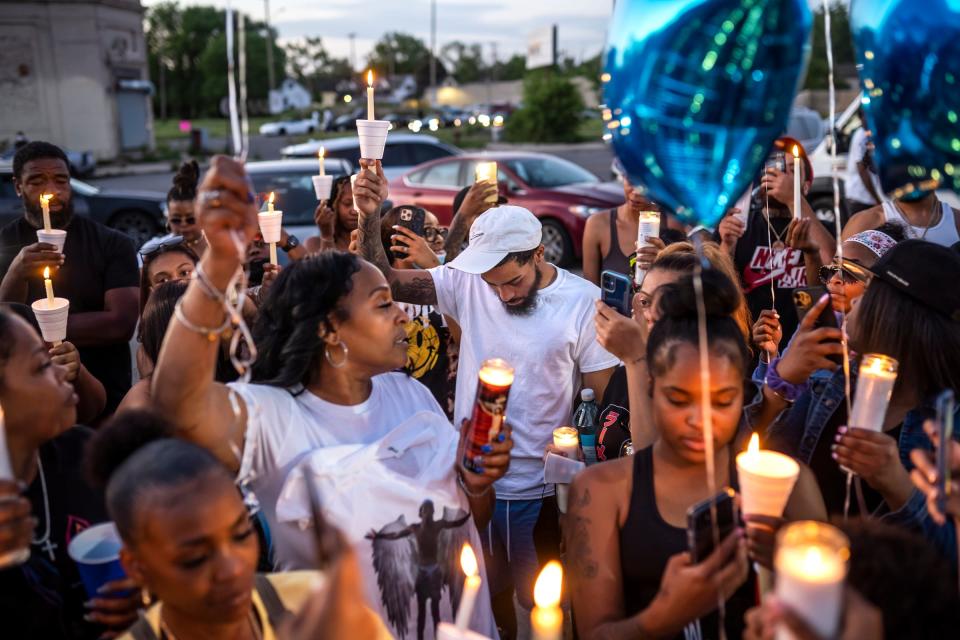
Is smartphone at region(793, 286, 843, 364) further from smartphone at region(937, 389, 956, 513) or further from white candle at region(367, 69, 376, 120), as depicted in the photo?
white candle at region(367, 69, 376, 120)

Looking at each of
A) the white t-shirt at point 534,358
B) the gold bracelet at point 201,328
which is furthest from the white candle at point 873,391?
the gold bracelet at point 201,328

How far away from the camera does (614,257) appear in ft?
15.9

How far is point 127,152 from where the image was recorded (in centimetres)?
3272

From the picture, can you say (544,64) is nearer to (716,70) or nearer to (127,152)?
(127,152)

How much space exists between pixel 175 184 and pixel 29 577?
3729 millimetres

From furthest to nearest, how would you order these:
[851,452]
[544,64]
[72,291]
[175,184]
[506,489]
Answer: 1. [544,64]
2. [175,184]
3. [72,291]
4. [506,489]
5. [851,452]

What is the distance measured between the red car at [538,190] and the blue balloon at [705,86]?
359 inches

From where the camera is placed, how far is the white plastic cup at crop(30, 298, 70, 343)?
2.90 meters

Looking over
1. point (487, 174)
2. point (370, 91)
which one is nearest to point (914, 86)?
point (370, 91)

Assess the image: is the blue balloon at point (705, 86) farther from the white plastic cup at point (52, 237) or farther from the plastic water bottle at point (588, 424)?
the white plastic cup at point (52, 237)

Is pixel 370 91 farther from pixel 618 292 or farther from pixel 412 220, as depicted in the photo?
pixel 412 220

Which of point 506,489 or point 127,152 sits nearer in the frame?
point 506,489

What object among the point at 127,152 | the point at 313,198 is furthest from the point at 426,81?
the point at 313,198

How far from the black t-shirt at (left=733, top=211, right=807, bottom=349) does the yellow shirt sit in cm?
328
